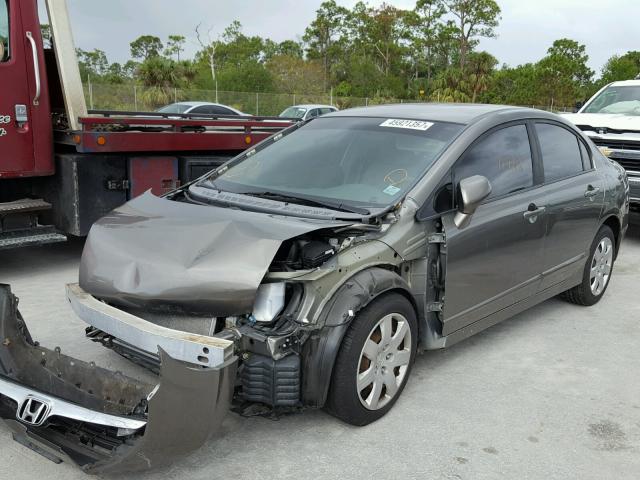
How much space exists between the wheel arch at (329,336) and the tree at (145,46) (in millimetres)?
73520

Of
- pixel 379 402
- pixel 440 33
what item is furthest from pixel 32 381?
pixel 440 33

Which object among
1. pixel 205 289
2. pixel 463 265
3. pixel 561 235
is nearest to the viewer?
pixel 205 289

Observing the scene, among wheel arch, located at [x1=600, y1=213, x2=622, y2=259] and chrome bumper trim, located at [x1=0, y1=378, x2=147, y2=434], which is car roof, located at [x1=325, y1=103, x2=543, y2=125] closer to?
wheel arch, located at [x1=600, y1=213, x2=622, y2=259]

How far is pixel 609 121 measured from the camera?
8.51 metres

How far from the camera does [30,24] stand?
580 centimetres

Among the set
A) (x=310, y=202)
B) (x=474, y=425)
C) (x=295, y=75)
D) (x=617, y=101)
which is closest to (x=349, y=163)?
(x=310, y=202)

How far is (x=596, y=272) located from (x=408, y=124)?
95.8 inches

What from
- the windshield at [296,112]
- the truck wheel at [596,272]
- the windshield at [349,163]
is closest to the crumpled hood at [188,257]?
the windshield at [349,163]

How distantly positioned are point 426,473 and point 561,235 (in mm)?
2375

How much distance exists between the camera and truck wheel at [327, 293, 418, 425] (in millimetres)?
3119

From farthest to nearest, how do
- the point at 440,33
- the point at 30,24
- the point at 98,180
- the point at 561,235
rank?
the point at 440,33
the point at 98,180
the point at 30,24
the point at 561,235

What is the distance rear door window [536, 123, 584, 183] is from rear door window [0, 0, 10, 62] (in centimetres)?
459

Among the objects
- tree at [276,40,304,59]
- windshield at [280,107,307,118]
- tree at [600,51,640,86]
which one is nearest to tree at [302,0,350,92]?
tree at [276,40,304,59]

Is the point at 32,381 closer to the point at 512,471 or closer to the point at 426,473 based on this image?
the point at 426,473
